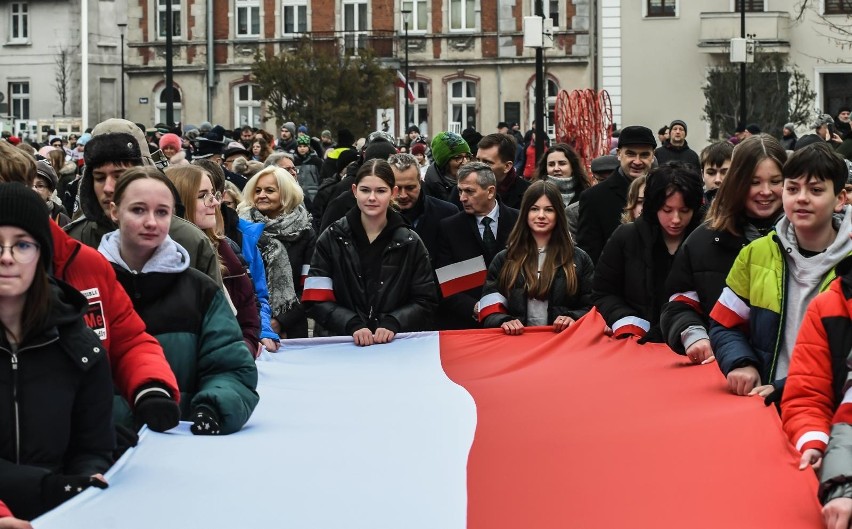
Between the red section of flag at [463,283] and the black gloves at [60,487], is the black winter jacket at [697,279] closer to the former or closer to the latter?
the red section of flag at [463,283]

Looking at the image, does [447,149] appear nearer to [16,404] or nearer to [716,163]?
[716,163]

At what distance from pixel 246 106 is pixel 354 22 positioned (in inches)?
219

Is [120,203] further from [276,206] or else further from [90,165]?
[276,206]

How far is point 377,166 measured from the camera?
9.89 meters

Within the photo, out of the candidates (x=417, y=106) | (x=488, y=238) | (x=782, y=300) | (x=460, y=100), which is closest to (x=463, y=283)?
(x=488, y=238)

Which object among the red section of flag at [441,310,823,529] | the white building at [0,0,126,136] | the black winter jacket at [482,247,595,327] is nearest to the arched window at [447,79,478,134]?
the white building at [0,0,126,136]

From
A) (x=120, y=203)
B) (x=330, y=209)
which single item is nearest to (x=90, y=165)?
(x=120, y=203)

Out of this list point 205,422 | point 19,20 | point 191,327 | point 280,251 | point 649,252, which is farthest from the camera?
point 19,20

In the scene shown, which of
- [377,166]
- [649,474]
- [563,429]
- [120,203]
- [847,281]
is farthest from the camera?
[377,166]

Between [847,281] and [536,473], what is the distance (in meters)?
1.38

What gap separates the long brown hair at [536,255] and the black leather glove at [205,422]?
3953 mm

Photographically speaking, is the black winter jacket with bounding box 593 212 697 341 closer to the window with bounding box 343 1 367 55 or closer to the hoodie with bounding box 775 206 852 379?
the hoodie with bounding box 775 206 852 379

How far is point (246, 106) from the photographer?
70.5m

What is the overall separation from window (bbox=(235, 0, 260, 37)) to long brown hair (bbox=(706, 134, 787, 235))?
64672 millimetres
